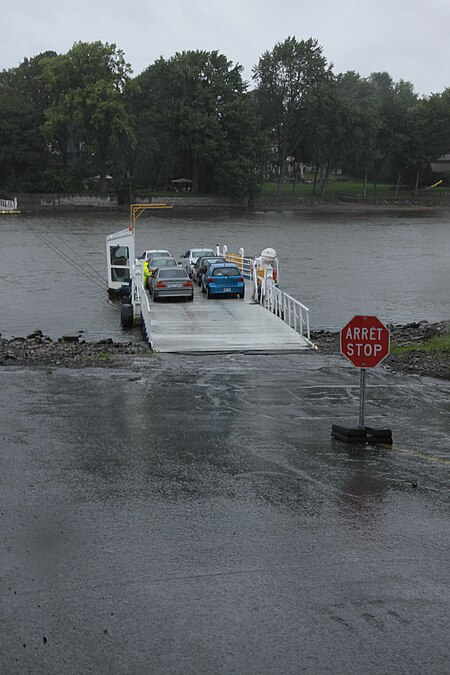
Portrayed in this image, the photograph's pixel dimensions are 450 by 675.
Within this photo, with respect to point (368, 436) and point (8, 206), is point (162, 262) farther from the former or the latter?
point (8, 206)

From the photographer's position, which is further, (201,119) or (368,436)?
(201,119)

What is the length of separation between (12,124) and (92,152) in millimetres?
11725

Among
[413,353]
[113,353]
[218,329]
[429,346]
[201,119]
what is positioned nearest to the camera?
[413,353]

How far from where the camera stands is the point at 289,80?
135 metres

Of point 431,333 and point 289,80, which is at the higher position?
point 289,80

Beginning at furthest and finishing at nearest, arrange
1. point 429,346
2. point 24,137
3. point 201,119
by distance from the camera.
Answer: point 24,137, point 201,119, point 429,346

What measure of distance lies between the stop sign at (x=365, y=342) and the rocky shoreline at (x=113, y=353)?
295 inches

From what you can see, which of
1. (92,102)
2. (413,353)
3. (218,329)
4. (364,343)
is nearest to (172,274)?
(218,329)

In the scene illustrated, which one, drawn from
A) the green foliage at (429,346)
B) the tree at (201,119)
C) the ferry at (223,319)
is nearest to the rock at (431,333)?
the green foliage at (429,346)

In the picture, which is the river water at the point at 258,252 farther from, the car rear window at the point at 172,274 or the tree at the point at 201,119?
the tree at the point at 201,119

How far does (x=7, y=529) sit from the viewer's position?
929cm

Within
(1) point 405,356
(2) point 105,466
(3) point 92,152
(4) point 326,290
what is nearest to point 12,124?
(3) point 92,152

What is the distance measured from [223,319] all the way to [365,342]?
52.0 ft

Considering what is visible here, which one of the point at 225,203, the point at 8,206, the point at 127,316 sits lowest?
the point at 8,206
